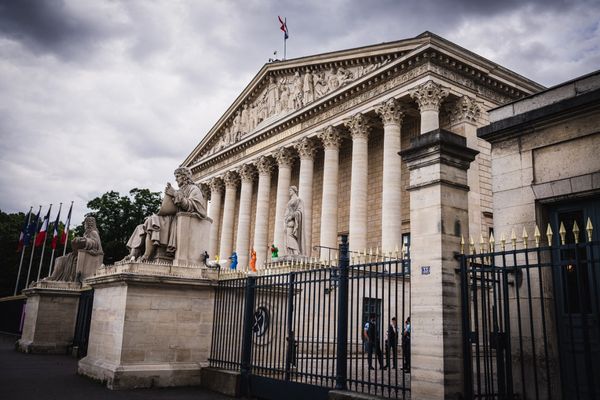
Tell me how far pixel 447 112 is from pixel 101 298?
2193cm

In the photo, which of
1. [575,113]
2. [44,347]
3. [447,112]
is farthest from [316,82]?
[575,113]

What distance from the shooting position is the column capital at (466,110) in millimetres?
27203

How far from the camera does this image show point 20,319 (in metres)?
27.8

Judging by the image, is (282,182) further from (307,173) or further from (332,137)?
(332,137)

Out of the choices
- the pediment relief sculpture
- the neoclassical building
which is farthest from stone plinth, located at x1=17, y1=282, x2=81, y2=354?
the pediment relief sculpture

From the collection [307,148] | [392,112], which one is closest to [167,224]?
[392,112]

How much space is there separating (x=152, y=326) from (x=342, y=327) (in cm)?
486

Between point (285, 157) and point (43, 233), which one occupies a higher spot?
point (285, 157)

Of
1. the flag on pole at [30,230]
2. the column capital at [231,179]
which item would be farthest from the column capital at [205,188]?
the flag on pole at [30,230]

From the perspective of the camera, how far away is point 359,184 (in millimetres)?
29250

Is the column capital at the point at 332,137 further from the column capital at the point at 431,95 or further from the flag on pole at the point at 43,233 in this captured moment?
the flag on pole at the point at 43,233

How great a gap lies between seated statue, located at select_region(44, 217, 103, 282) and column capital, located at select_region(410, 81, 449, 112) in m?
→ 16.6

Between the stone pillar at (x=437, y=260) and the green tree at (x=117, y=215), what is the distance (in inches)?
1952

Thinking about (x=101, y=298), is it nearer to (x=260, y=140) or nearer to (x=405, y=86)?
(x=405, y=86)
